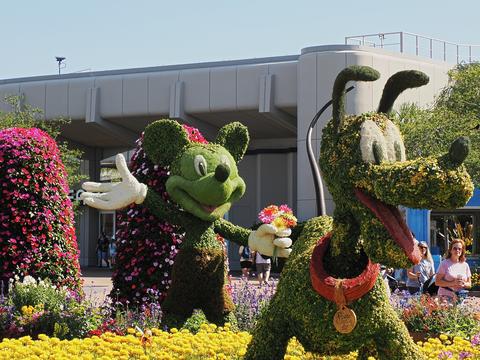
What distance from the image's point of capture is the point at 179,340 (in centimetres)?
605

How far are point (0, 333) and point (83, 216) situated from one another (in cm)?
2601

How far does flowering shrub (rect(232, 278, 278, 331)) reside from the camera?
8.18 m

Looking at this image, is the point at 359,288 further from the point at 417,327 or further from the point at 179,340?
the point at 417,327

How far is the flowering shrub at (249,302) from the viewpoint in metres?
8.18

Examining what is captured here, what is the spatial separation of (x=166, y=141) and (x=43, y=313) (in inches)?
80.9

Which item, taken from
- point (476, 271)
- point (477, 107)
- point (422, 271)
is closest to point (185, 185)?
point (422, 271)

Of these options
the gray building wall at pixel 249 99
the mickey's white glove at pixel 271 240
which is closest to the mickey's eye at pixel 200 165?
the mickey's white glove at pixel 271 240

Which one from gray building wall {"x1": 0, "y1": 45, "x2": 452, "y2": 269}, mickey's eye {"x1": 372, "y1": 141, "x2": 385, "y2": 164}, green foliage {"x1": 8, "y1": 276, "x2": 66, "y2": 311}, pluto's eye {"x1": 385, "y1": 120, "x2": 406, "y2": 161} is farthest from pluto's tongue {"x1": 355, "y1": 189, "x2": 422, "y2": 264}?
gray building wall {"x1": 0, "y1": 45, "x2": 452, "y2": 269}

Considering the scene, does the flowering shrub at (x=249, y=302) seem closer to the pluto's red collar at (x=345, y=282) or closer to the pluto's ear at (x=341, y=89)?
the pluto's red collar at (x=345, y=282)

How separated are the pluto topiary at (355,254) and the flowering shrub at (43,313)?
341 centimetres

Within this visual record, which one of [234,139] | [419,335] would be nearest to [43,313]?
[234,139]

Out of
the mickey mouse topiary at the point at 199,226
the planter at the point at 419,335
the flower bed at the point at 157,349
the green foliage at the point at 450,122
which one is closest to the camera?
the flower bed at the point at 157,349

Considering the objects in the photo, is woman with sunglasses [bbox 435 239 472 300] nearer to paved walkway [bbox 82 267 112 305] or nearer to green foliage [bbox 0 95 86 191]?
paved walkway [bbox 82 267 112 305]

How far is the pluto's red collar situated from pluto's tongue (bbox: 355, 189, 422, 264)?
1.24ft
